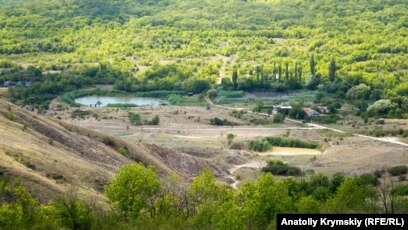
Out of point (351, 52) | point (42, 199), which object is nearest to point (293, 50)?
point (351, 52)

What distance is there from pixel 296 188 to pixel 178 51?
11612 cm

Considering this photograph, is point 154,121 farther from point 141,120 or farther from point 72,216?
point 72,216

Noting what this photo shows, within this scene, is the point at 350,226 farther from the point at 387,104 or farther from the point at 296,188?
the point at 387,104

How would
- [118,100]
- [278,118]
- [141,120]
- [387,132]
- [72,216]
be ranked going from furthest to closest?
1. [118,100]
2. [141,120]
3. [278,118]
4. [387,132]
5. [72,216]

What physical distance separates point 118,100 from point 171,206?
8926cm

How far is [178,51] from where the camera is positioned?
171 m

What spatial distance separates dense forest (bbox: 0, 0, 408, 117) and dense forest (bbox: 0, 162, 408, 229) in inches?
2637

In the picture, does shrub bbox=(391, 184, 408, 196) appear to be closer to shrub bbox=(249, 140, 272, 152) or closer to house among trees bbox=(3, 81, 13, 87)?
shrub bbox=(249, 140, 272, 152)

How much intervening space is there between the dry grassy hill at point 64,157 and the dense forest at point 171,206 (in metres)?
2.79

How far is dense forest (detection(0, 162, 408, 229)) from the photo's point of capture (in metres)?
41.7

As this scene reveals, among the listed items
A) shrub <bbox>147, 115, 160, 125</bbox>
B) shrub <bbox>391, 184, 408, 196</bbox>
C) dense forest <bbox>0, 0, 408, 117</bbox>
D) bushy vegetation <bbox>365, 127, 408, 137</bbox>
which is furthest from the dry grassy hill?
dense forest <bbox>0, 0, 408, 117</bbox>

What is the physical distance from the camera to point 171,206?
4772cm

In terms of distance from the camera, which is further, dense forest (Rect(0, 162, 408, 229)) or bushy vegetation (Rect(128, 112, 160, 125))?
bushy vegetation (Rect(128, 112, 160, 125))

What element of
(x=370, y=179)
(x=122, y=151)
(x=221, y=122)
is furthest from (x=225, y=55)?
(x=370, y=179)
